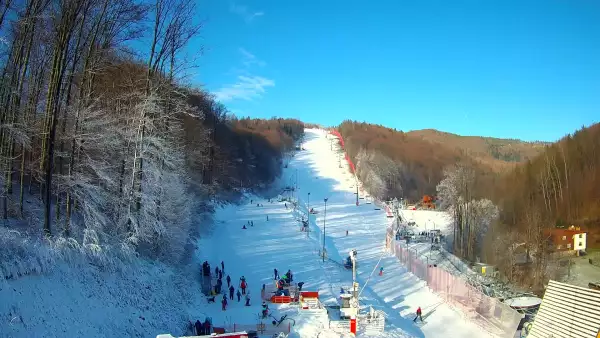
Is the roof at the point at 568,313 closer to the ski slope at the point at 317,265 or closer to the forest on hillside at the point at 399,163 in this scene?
the ski slope at the point at 317,265

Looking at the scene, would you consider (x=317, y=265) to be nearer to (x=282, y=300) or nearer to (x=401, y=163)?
(x=282, y=300)

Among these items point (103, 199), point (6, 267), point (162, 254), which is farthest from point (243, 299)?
point (6, 267)

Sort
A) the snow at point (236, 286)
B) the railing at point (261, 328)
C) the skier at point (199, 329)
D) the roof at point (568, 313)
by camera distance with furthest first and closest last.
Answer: the railing at point (261, 328)
the skier at point (199, 329)
the roof at point (568, 313)
the snow at point (236, 286)

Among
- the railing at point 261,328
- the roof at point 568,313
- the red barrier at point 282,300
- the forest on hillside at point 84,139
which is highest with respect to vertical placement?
the forest on hillside at point 84,139

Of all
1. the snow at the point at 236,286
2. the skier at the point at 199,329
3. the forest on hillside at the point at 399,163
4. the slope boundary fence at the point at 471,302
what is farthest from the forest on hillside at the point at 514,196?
the skier at the point at 199,329

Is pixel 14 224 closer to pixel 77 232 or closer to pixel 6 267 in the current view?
pixel 77 232

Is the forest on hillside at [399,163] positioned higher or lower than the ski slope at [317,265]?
higher

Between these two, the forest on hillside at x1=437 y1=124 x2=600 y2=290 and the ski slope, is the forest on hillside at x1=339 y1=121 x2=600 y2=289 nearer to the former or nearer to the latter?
the forest on hillside at x1=437 y1=124 x2=600 y2=290
